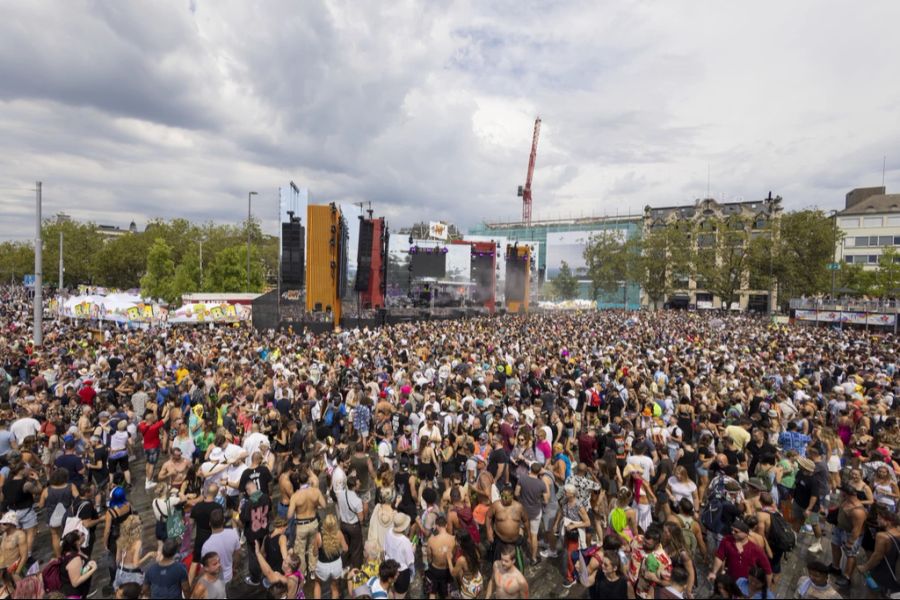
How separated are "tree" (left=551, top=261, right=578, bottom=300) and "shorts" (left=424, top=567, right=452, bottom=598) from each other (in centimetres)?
7596

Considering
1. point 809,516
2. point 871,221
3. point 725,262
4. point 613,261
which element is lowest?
point 809,516

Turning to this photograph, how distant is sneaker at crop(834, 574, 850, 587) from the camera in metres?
5.63

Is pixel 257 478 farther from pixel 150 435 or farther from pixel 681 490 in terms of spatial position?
pixel 681 490

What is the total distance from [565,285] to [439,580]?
7666 cm

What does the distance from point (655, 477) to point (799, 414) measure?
489 centimetres

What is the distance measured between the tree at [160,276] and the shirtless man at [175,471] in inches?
1672

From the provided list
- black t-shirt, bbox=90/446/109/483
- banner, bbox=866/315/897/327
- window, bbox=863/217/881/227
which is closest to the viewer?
black t-shirt, bbox=90/446/109/483

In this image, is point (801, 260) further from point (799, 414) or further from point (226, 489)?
point (226, 489)

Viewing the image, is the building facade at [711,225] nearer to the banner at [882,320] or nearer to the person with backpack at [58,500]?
the banner at [882,320]

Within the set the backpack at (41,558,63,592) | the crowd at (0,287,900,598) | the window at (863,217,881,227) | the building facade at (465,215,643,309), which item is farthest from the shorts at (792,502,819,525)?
the window at (863,217,881,227)

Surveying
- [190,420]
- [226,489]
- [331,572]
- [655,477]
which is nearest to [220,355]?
[190,420]

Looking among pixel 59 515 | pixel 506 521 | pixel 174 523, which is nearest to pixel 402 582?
pixel 506 521

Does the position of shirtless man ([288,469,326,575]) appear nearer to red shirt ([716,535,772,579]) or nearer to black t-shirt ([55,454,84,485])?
black t-shirt ([55,454,84,485])

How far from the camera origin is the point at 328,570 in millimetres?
4828
